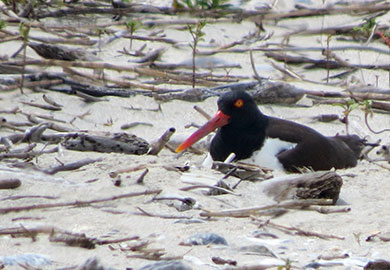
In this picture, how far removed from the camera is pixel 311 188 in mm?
3891

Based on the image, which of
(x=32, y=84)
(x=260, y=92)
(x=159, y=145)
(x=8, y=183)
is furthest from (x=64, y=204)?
(x=260, y=92)

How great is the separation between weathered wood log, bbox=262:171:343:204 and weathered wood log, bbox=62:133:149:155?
48.8 inches

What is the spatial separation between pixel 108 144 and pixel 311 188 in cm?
146

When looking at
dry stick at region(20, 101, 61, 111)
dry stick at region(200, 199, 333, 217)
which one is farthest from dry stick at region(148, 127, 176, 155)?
dry stick at region(200, 199, 333, 217)

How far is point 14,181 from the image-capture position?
383 centimetres

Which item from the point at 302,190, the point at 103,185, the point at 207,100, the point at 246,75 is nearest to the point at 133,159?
the point at 103,185

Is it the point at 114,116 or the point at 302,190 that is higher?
the point at 302,190

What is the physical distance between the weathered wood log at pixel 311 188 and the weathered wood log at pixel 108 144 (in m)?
1.24

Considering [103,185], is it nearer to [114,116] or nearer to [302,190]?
[302,190]

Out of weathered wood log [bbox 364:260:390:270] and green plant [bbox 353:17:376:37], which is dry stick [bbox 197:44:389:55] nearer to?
green plant [bbox 353:17:376:37]

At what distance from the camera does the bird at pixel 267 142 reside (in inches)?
208

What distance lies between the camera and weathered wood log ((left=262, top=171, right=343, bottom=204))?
3869 millimetres

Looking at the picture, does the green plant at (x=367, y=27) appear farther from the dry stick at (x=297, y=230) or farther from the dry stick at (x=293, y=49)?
the dry stick at (x=297, y=230)

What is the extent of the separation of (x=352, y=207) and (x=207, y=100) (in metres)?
2.56
